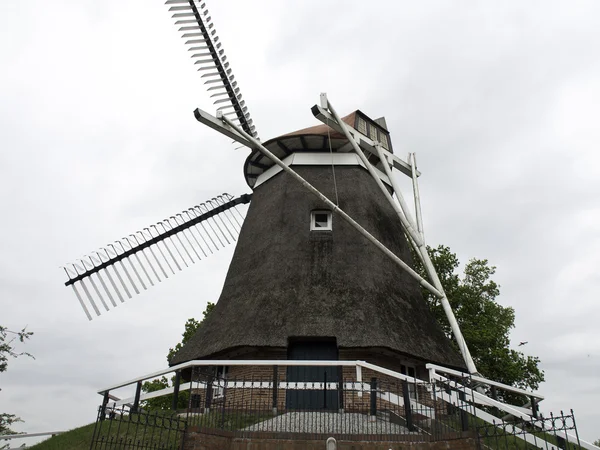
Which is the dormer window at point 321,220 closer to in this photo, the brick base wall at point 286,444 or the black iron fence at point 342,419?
the black iron fence at point 342,419

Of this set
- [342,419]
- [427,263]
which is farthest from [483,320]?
[342,419]

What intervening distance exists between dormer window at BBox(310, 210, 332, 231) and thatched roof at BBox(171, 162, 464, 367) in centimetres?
19

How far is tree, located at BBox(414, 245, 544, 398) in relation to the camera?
61.4 ft

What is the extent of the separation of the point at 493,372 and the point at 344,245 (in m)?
8.97

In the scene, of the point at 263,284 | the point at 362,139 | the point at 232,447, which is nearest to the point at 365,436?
the point at 232,447

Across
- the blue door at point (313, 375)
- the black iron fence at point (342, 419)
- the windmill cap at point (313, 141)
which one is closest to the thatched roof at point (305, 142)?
the windmill cap at point (313, 141)

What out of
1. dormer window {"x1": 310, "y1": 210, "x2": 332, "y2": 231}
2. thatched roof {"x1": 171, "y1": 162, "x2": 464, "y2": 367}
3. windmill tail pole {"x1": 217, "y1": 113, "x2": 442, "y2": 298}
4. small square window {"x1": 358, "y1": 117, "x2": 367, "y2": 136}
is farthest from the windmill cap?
dormer window {"x1": 310, "y1": 210, "x2": 332, "y2": 231}

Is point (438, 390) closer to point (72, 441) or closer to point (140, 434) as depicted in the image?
point (140, 434)

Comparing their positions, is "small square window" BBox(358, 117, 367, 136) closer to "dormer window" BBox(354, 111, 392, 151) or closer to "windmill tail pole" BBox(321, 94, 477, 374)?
"dormer window" BBox(354, 111, 392, 151)

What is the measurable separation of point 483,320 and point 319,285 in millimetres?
9582

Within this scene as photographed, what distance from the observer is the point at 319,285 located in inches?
523

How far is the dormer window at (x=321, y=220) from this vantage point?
15166 mm

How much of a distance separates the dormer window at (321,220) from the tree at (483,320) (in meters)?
7.20

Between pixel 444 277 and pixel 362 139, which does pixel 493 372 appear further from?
pixel 362 139
